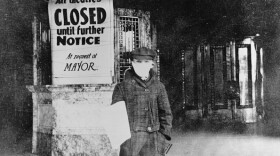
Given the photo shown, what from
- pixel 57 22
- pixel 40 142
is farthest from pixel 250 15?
pixel 40 142

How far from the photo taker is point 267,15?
10.6 metres

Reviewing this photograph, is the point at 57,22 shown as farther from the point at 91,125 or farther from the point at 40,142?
the point at 40,142

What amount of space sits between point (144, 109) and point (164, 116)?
0.29 metres

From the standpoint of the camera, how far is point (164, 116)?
455cm

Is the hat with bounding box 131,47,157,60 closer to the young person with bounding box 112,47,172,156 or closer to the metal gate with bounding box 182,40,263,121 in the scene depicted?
the young person with bounding box 112,47,172,156

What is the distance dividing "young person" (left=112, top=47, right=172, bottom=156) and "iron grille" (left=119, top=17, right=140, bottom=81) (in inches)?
141

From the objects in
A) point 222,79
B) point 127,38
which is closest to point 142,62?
point 127,38

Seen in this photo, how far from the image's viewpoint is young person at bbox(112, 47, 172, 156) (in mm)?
4473

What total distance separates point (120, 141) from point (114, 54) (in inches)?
148

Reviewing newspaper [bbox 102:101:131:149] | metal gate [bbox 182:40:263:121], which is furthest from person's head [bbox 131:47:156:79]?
metal gate [bbox 182:40:263:121]

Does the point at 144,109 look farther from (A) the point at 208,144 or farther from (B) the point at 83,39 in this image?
(A) the point at 208,144

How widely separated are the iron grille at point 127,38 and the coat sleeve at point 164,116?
12.0 feet

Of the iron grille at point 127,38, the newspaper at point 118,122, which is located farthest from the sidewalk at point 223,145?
the newspaper at point 118,122

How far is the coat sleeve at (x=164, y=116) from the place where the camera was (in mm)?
4496
